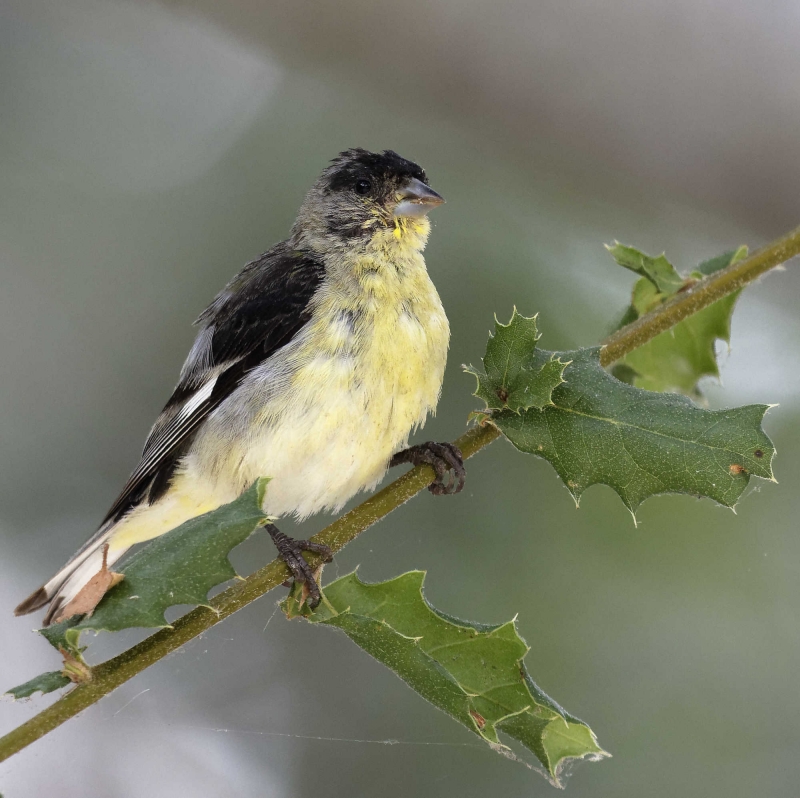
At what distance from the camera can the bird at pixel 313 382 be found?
2.14 m

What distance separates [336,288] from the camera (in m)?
2.29

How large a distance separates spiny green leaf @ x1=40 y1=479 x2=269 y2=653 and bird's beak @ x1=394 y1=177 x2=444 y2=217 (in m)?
1.37

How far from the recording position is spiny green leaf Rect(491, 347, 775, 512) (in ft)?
4.87

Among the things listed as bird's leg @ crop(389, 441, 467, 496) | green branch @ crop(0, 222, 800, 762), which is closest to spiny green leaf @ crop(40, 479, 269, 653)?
green branch @ crop(0, 222, 800, 762)

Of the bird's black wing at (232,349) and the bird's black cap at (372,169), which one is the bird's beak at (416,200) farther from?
the bird's black wing at (232,349)

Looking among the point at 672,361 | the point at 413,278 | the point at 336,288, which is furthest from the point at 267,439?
the point at 672,361

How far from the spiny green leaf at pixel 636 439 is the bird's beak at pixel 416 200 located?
3.24 ft

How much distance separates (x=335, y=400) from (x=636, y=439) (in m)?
0.82

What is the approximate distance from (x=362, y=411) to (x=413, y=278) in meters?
0.45

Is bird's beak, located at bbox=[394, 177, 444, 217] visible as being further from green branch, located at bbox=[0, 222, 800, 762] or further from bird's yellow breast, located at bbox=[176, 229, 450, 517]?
green branch, located at bbox=[0, 222, 800, 762]

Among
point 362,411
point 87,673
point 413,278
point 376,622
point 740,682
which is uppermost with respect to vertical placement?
point 413,278

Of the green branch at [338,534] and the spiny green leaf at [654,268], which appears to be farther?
the spiny green leaf at [654,268]

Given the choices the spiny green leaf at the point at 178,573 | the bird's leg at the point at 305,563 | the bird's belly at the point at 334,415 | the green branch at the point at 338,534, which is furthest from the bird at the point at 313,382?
the spiny green leaf at the point at 178,573

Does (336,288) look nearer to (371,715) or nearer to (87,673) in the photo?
(87,673)
